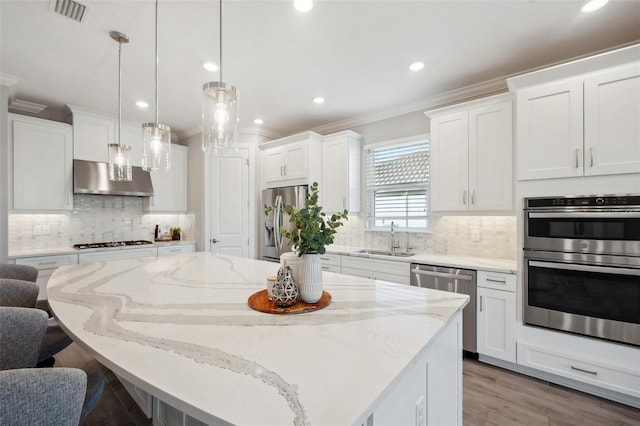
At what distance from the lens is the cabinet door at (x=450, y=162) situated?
2.86 m

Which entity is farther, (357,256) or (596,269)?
(357,256)

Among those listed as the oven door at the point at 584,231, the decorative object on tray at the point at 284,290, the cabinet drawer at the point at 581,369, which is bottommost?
the cabinet drawer at the point at 581,369

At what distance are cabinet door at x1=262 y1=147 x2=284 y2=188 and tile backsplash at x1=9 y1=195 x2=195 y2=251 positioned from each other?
1.39m

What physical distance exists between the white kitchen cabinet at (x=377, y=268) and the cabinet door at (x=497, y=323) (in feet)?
2.34

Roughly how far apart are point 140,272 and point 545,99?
11.0 feet

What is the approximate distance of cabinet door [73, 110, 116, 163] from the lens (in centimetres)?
366

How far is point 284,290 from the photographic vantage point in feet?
4.14

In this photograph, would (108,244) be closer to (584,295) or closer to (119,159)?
(119,159)

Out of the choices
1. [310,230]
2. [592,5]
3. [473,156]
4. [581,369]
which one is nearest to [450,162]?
[473,156]

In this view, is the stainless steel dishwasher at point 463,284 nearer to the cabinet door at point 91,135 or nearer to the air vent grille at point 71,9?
the air vent grille at point 71,9

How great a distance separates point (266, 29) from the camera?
2121mm

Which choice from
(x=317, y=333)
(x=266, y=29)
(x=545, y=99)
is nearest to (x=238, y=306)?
(x=317, y=333)

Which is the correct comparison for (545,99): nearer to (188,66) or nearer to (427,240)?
(427,240)

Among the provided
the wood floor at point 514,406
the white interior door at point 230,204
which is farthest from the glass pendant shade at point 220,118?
the white interior door at point 230,204
